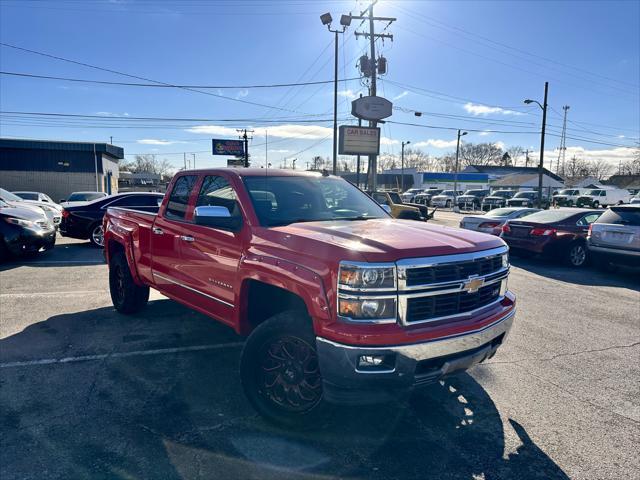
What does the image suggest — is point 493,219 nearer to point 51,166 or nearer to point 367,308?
point 367,308

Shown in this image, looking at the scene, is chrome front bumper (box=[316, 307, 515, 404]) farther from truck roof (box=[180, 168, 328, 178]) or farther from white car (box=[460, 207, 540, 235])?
white car (box=[460, 207, 540, 235])

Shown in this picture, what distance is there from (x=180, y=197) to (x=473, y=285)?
314 centimetres

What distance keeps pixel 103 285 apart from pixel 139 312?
219 cm

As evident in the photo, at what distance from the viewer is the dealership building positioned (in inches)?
1320

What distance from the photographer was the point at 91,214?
11328mm

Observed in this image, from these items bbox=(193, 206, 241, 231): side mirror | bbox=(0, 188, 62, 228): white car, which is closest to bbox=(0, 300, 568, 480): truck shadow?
bbox=(193, 206, 241, 231): side mirror

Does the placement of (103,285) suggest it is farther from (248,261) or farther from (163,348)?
(248,261)

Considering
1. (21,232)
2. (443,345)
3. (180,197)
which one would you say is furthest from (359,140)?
(443,345)

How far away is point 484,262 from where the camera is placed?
3.09m

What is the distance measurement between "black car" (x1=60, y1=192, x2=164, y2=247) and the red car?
9.47 metres

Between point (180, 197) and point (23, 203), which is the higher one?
point (180, 197)

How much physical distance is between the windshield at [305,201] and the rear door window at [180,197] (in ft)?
3.00

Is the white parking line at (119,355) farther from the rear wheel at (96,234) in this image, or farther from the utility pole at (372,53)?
the utility pole at (372,53)

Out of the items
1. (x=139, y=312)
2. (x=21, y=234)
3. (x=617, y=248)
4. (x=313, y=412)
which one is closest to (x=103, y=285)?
(x=139, y=312)
